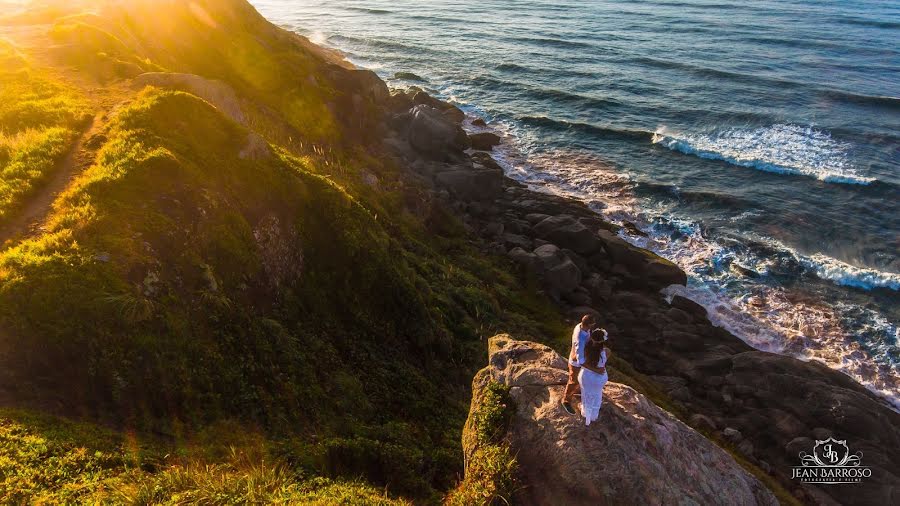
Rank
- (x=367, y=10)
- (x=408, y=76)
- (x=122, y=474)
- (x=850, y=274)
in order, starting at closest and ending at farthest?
1. (x=122, y=474)
2. (x=850, y=274)
3. (x=408, y=76)
4. (x=367, y=10)

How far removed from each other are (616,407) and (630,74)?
64591mm

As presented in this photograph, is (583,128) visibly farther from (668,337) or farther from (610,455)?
(610,455)

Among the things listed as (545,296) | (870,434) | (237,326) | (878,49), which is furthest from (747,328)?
(878,49)

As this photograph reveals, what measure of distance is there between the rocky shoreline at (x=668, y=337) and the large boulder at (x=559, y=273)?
0.06 m

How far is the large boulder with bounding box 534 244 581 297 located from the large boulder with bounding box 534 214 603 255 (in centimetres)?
337

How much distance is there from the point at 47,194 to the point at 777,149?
2192 inches

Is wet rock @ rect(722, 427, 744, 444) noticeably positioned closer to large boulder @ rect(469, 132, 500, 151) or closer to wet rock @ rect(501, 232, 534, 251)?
wet rock @ rect(501, 232, 534, 251)

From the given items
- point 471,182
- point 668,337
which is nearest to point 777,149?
point 668,337

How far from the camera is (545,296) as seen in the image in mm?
28750

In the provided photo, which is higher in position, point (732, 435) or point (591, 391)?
point (591, 391)

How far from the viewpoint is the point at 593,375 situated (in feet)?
36.4

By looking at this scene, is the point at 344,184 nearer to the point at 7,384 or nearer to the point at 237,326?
the point at 237,326

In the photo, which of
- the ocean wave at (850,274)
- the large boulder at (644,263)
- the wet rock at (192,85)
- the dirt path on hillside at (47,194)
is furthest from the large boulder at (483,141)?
the dirt path on hillside at (47,194)

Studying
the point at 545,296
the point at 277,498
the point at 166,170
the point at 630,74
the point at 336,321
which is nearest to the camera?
the point at 277,498
